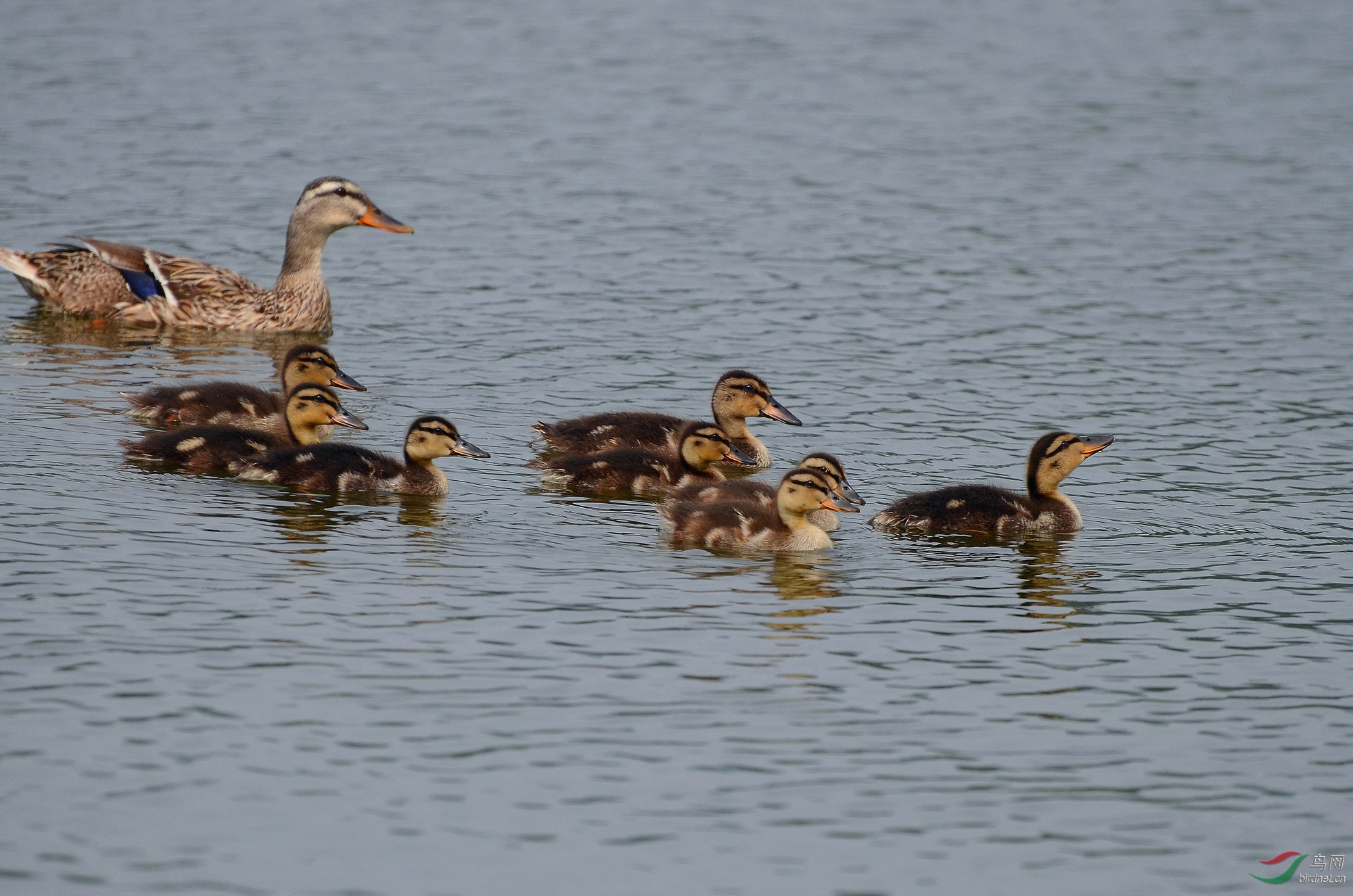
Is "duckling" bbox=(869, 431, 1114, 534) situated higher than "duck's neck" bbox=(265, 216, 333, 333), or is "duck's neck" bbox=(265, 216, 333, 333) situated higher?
"duck's neck" bbox=(265, 216, 333, 333)

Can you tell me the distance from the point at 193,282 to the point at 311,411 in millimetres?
3751

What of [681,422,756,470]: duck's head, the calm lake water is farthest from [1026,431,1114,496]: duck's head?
[681,422,756,470]: duck's head

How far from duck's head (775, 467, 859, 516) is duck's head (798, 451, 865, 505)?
16mm

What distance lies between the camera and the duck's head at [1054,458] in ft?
30.5

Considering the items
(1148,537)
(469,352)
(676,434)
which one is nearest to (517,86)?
(469,352)

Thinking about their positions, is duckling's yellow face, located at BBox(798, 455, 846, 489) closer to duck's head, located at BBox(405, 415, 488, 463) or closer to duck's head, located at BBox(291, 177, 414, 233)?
duck's head, located at BBox(405, 415, 488, 463)

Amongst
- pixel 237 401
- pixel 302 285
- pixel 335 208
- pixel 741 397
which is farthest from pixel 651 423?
pixel 335 208

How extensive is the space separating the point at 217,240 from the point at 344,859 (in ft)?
36.5

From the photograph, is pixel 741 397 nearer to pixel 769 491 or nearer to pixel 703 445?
pixel 703 445

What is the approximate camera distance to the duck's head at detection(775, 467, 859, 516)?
8695mm

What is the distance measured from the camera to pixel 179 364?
41.1ft

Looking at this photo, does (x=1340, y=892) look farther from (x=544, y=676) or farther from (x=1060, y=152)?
(x=1060, y=152)

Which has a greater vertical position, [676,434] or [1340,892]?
[676,434]

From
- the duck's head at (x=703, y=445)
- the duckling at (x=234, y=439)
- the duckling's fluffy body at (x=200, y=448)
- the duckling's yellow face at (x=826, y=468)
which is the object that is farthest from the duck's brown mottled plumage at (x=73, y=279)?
the duckling's yellow face at (x=826, y=468)
